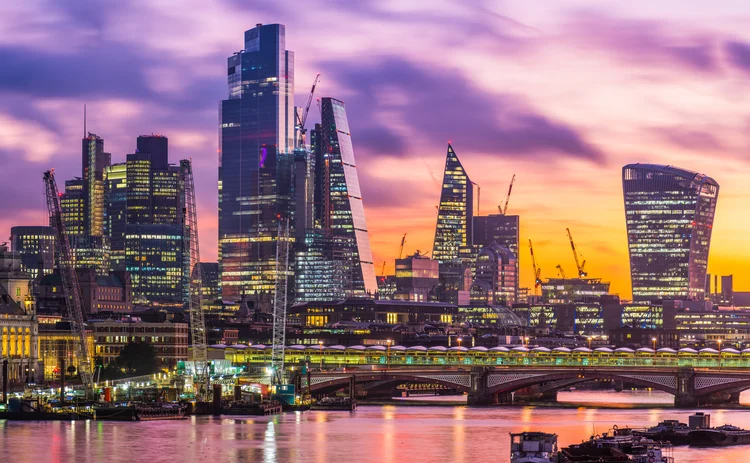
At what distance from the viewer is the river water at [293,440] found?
147625 mm

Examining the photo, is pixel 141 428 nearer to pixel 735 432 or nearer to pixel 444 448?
pixel 444 448

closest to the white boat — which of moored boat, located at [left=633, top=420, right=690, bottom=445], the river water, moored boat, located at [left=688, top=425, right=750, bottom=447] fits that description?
the river water

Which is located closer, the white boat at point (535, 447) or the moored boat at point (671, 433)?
the white boat at point (535, 447)

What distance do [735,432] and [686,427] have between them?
5.22 m

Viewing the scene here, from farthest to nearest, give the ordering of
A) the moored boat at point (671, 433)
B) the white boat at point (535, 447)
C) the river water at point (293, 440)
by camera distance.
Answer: the moored boat at point (671, 433) < the river water at point (293, 440) < the white boat at point (535, 447)

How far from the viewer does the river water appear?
484ft

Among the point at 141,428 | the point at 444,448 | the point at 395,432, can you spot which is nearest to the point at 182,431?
the point at 141,428

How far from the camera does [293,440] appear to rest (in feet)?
548

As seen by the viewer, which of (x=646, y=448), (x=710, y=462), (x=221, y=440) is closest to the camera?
(x=646, y=448)

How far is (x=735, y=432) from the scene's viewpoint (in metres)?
164

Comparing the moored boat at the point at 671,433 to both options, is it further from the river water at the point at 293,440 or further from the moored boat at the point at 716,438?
the river water at the point at 293,440

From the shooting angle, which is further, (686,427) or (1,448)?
(686,427)

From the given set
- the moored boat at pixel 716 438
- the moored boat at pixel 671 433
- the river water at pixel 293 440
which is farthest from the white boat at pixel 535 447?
the moored boat at pixel 716 438

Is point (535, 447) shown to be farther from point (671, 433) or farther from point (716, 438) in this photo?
point (716, 438)
